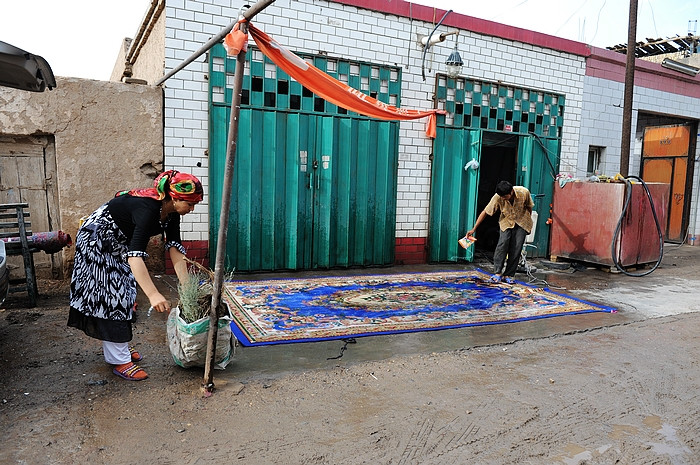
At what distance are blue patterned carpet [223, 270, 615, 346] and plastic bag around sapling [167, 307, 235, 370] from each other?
62 cm

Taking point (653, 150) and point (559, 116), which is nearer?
point (559, 116)

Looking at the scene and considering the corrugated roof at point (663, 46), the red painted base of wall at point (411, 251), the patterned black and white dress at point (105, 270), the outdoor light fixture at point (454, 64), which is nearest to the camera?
the patterned black and white dress at point (105, 270)

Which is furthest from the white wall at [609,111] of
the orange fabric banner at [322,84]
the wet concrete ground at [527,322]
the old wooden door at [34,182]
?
the old wooden door at [34,182]

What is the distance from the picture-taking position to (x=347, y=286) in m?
6.59

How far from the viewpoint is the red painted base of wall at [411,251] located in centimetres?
827

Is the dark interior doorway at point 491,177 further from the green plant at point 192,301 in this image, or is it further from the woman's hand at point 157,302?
the woman's hand at point 157,302

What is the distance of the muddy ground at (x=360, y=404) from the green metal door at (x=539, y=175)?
4914 millimetres

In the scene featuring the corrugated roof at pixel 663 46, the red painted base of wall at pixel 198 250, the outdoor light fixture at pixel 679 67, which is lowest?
the red painted base of wall at pixel 198 250

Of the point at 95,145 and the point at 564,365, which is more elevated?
the point at 95,145

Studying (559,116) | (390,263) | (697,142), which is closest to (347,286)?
(390,263)

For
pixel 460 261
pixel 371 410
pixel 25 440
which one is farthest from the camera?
pixel 460 261

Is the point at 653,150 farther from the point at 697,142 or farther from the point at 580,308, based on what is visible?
the point at 580,308

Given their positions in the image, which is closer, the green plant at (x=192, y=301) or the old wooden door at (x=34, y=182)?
the green plant at (x=192, y=301)

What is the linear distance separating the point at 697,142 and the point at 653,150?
3.39 feet
